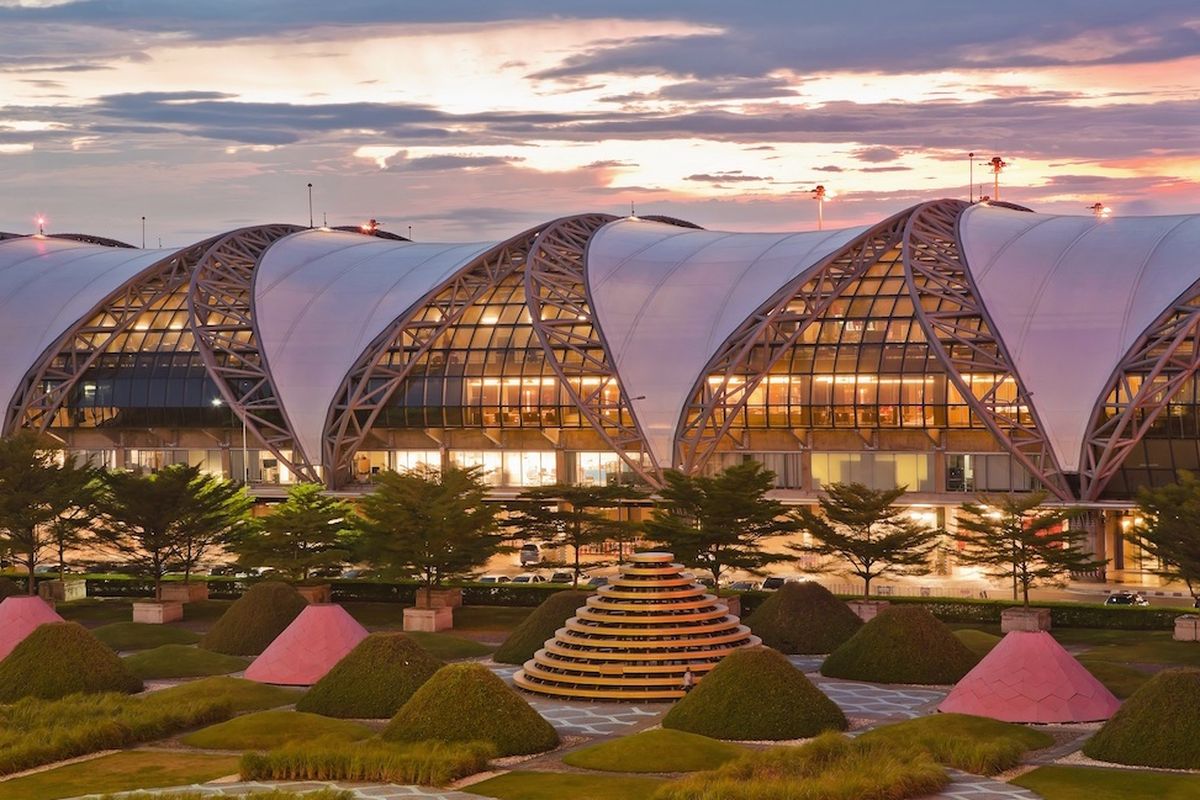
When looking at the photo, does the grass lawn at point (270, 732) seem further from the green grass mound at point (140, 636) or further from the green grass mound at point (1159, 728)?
the green grass mound at point (140, 636)

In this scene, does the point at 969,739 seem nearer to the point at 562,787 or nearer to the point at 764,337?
the point at 562,787

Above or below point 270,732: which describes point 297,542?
above

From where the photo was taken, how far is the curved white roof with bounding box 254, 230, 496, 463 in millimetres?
129250

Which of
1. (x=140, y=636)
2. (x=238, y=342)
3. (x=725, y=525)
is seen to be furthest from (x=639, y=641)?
(x=238, y=342)

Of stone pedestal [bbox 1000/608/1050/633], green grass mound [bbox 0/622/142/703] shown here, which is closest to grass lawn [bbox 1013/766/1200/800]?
stone pedestal [bbox 1000/608/1050/633]

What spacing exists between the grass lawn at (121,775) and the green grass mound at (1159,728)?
26.3m

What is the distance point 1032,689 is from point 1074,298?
1985 inches

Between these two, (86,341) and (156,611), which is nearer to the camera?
(156,611)

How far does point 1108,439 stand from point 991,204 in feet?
75.7

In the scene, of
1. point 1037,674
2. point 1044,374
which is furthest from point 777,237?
point 1037,674

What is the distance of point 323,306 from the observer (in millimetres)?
132750

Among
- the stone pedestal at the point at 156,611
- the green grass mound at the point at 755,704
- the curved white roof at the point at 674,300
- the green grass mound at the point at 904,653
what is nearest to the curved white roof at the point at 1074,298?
the curved white roof at the point at 674,300

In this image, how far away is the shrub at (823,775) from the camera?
171ft

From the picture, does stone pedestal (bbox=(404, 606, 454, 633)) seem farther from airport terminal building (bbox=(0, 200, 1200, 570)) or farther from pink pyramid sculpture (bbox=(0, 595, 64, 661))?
airport terminal building (bbox=(0, 200, 1200, 570))
